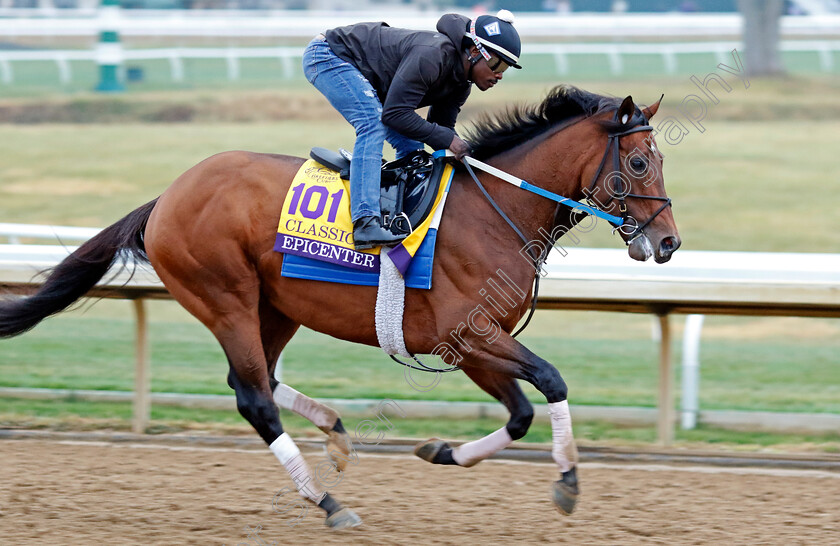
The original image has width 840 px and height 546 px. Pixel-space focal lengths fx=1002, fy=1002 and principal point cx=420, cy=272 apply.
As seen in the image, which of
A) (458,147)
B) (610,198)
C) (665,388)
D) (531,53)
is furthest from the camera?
(531,53)

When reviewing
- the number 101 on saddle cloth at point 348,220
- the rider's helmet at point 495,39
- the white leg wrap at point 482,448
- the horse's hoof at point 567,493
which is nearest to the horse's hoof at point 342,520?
the white leg wrap at point 482,448

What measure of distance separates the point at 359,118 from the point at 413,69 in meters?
0.36

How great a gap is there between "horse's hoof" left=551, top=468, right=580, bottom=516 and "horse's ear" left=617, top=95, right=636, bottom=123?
1.37m

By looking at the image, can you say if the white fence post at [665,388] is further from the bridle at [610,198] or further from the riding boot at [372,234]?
the riding boot at [372,234]

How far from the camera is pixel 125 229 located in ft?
14.7

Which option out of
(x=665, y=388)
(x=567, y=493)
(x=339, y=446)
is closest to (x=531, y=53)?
(x=665, y=388)

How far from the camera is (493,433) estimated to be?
409 cm

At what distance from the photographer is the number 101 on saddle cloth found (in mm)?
3992

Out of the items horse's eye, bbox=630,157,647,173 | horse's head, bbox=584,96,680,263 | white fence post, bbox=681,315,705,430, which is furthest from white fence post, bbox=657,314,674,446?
horse's eye, bbox=630,157,647,173

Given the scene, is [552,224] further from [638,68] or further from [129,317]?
[638,68]

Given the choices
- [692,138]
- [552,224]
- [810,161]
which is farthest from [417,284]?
[692,138]

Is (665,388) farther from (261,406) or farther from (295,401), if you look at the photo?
(261,406)

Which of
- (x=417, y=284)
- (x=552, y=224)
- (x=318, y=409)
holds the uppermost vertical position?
(x=552, y=224)

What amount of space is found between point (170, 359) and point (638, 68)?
11738 millimetres
